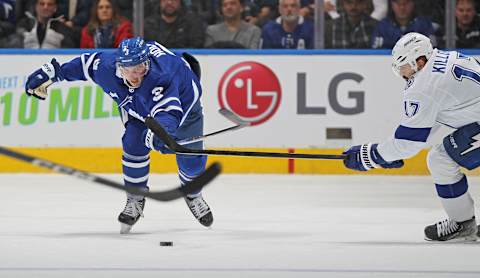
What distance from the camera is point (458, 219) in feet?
18.2

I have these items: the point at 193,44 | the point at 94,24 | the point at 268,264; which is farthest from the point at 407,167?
the point at 268,264

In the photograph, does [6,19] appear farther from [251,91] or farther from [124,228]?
[124,228]

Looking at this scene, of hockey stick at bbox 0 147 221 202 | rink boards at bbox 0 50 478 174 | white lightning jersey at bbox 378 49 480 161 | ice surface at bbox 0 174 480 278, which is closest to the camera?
hockey stick at bbox 0 147 221 202

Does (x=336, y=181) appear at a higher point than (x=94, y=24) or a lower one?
lower

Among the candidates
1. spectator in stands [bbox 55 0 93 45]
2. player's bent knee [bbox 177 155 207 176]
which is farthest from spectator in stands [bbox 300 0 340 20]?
player's bent knee [bbox 177 155 207 176]

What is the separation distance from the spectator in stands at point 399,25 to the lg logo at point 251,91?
2.74ft

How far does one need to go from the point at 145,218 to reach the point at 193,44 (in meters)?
2.75

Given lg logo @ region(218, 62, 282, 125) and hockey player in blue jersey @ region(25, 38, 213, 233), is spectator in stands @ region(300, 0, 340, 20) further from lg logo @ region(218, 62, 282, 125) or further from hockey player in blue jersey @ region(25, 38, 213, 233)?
hockey player in blue jersey @ region(25, 38, 213, 233)

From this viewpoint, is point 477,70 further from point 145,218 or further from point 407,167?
point 407,167

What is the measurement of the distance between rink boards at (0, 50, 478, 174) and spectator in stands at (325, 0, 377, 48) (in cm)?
9

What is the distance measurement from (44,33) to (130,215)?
3.50m

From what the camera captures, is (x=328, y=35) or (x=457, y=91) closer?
(x=457, y=91)

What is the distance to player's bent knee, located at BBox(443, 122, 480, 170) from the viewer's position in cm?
538

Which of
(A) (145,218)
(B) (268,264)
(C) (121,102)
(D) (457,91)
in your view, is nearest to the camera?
(B) (268,264)
